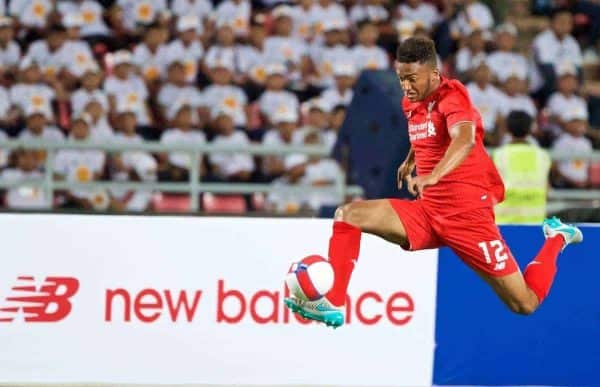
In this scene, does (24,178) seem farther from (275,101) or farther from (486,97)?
(486,97)

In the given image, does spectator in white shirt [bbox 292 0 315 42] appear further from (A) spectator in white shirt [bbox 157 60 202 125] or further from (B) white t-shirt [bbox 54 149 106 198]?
(B) white t-shirt [bbox 54 149 106 198]

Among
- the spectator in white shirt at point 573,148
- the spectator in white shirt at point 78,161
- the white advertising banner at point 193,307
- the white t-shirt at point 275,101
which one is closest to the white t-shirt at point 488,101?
the spectator in white shirt at point 573,148

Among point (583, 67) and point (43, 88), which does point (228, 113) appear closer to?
point (43, 88)

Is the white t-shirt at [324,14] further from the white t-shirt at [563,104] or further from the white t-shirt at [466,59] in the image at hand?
the white t-shirt at [563,104]

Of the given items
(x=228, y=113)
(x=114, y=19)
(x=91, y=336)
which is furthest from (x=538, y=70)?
(x=91, y=336)

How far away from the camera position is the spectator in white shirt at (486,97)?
587 inches

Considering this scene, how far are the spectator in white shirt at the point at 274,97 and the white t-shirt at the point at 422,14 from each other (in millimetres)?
2153

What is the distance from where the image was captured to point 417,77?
23.6 feet

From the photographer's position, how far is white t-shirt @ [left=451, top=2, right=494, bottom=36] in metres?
16.0

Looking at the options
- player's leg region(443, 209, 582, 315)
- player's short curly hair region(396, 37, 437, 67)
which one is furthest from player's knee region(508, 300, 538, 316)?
player's short curly hair region(396, 37, 437, 67)

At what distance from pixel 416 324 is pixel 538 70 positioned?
7.86 m

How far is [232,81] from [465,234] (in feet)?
24.4

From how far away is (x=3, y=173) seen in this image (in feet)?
44.0

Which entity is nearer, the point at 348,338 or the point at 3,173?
the point at 348,338
